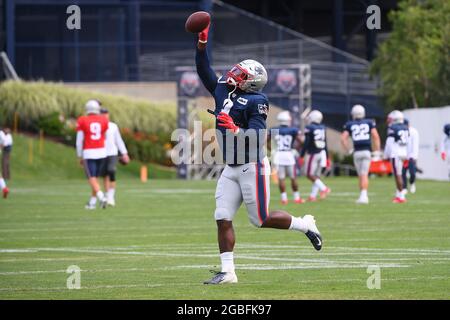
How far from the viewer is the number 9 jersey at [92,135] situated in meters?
25.9

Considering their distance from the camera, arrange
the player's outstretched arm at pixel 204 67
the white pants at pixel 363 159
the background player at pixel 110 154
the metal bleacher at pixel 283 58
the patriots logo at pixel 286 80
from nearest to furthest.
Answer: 1. the player's outstretched arm at pixel 204 67
2. the background player at pixel 110 154
3. the white pants at pixel 363 159
4. the patriots logo at pixel 286 80
5. the metal bleacher at pixel 283 58

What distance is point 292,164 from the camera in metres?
29.0

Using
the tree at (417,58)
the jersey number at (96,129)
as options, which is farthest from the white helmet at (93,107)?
the tree at (417,58)

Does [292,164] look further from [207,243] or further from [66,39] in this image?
[66,39]

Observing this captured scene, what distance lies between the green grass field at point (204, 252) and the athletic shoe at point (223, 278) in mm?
95

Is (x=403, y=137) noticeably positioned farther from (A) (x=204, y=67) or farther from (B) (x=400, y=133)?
(A) (x=204, y=67)

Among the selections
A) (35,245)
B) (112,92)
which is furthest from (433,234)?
(112,92)

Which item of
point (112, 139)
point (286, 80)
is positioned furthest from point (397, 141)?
point (286, 80)

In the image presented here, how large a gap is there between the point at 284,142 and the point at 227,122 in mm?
17087

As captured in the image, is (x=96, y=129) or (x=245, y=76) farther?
(x=96, y=129)

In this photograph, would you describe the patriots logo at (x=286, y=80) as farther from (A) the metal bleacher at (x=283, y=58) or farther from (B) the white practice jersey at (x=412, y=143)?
(B) the white practice jersey at (x=412, y=143)

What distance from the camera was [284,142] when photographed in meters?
29.2

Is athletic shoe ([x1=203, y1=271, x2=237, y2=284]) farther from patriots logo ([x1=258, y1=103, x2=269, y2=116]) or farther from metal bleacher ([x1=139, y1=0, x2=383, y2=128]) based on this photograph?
metal bleacher ([x1=139, y1=0, x2=383, y2=128])
